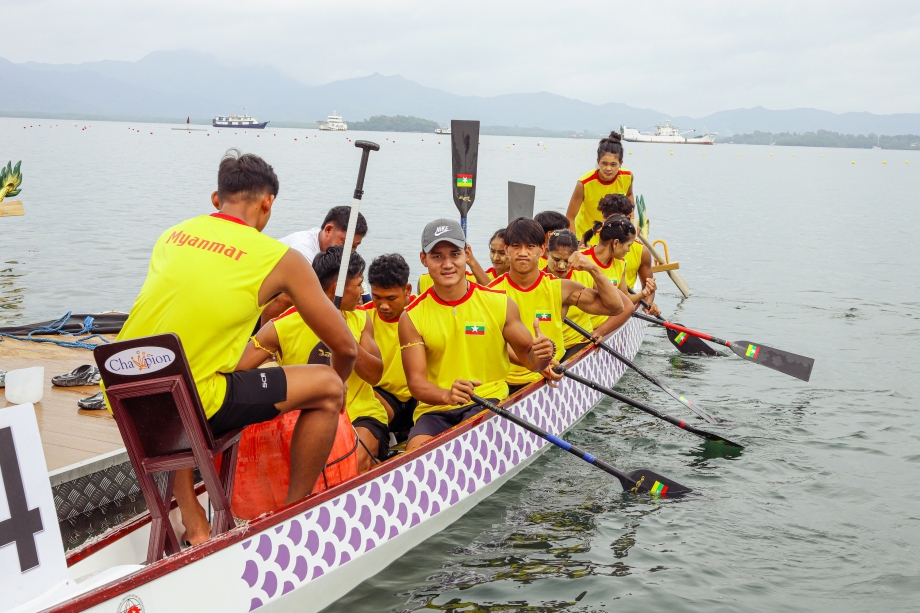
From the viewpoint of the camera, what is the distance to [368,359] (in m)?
5.39

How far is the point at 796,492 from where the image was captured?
7.27 metres

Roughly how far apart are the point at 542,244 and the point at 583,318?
198 centimetres

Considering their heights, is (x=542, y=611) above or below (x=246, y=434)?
below

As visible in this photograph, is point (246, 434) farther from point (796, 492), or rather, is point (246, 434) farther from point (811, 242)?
point (811, 242)

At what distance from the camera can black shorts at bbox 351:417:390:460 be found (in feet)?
19.1

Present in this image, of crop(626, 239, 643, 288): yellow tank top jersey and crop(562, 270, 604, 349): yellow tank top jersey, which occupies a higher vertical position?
crop(626, 239, 643, 288): yellow tank top jersey

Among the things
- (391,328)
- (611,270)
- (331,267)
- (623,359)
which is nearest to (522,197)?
(611,270)

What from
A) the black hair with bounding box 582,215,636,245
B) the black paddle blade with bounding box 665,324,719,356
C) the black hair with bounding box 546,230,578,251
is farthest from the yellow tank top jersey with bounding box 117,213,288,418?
the black paddle blade with bounding box 665,324,719,356

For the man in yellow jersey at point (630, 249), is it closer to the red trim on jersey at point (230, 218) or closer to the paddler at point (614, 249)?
the paddler at point (614, 249)

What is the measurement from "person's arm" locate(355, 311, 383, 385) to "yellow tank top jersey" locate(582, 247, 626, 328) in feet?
12.1

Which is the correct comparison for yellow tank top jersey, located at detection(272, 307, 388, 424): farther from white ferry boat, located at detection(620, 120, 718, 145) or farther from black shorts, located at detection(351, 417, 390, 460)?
white ferry boat, located at detection(620, 120, 718, 145)

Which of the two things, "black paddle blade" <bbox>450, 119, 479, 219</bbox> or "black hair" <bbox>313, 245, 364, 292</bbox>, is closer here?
"black hair" <bbox>313, 245, 364, 292</bbox>

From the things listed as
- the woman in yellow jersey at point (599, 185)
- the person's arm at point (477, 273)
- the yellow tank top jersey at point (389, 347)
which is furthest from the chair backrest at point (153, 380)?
the woman in yellow jersey at point (599, 185)

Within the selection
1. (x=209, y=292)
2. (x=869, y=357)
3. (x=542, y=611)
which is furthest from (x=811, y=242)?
(x=209, y=292)
